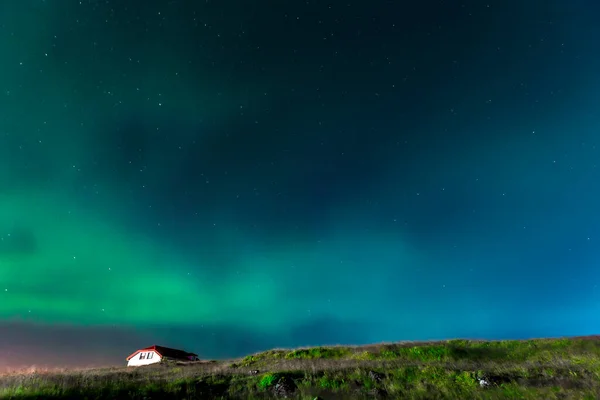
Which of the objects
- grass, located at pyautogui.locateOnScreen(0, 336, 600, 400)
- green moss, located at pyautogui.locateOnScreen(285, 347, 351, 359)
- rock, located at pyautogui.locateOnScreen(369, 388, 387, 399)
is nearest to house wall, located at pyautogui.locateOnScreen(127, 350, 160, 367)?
green moss, located at pyautogui.locateOnScreen(285, 347, 351, 359)

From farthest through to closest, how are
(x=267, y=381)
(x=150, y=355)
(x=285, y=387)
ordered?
(x=150, y=355) → (x=267, y=381) → (x=285, y=387)

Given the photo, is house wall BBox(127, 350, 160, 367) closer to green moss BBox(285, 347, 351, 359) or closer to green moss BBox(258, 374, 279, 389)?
green moss BBox(285, 347, 351, 359)

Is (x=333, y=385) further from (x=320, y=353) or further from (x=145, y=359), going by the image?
(x=145, y=359)

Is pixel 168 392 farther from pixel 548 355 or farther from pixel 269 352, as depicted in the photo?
pixel 548 355

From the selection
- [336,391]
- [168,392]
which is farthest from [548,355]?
[168,392]

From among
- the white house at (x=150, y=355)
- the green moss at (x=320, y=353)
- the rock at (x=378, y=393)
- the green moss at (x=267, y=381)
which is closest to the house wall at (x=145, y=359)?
the white house at (x=150, y=355)

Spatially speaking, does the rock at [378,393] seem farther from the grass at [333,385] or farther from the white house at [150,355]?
the white house at [150,355]

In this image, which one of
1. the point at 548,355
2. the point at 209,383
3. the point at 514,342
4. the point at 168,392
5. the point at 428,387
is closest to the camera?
the point at 168,392

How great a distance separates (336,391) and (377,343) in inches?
1001

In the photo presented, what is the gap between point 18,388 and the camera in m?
12.6

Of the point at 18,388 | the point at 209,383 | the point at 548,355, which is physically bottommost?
the point at 548,355

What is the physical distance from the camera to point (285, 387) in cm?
1498

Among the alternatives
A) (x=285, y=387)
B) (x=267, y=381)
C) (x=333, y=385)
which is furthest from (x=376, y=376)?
(x=267, y=381)

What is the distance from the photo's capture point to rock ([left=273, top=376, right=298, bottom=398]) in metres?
14.3
